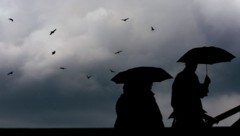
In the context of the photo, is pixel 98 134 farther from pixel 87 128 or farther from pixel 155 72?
pixel 155 72

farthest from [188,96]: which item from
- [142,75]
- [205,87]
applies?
[142,75]

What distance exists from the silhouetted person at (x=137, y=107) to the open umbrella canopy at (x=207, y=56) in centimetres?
140

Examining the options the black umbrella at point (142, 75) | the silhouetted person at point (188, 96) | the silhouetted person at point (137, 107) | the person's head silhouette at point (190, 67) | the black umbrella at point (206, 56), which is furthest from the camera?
the black umbrella at point (206, 56)

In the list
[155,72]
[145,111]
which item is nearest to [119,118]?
[145,111]

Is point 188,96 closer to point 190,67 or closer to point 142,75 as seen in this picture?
point 190,67

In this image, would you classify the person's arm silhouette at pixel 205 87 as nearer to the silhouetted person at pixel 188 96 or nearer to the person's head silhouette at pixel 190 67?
the silhouetted person at pixel 188 96

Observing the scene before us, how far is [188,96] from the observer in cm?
869

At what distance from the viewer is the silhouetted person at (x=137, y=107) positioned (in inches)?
301

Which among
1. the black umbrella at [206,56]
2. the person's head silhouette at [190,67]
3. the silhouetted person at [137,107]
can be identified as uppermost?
the black umbrella at [206,56]

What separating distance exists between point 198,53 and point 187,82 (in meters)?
0.72

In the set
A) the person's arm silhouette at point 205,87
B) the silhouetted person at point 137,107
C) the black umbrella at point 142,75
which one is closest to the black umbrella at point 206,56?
the person's arm silhouette at point 205,87

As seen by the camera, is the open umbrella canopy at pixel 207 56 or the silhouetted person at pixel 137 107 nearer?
the silhouetted person at pixel 137 107

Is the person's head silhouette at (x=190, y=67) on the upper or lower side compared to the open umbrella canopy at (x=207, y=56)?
lower

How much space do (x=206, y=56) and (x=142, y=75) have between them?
71.2 inches
